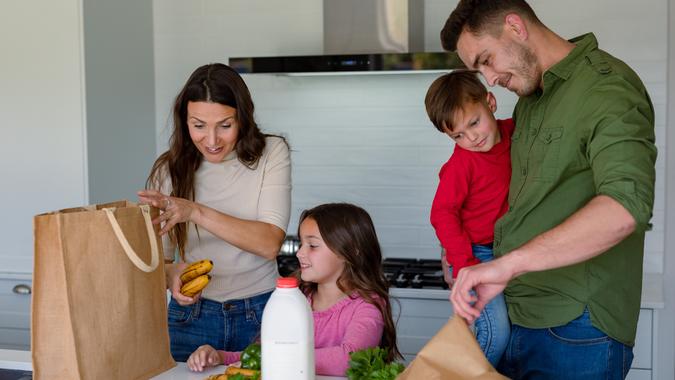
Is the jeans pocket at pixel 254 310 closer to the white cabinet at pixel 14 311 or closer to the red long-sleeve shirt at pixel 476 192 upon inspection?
the red long-sleeve shirt at pixel 476 192

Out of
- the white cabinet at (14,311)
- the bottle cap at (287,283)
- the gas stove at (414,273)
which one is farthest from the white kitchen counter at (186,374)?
the white cabinet at (14,311)

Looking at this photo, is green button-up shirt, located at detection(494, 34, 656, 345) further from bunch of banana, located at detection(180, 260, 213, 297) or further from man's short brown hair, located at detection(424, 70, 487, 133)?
bunch of banana, located at detection(180, 260, 213, 297)

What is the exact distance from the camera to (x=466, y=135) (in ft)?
7.34

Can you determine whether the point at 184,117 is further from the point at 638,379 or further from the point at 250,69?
the point at 638,379

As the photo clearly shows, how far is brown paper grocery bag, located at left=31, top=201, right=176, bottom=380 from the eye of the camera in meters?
1.65

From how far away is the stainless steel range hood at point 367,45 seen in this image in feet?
10.5

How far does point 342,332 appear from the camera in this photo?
2131mm

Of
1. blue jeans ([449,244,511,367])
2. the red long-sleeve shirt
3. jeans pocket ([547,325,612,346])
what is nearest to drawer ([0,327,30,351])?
the red long-sleeve shirt

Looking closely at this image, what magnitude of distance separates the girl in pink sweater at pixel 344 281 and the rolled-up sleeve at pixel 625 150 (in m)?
0.74

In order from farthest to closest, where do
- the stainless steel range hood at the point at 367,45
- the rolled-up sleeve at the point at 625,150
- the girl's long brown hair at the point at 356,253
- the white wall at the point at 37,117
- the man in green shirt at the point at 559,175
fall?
the white wall at the point at 37,117, the stainless steel range hood at the point at 367,45, the girl's long brown hair at the point at 356,253, the man in green shirt at the point at 559,175, the rolled-up sleeve at the point at 625,150

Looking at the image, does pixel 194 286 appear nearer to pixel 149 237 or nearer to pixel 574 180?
pixel 149 237

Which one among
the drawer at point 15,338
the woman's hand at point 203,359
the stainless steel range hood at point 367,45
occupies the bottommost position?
the drawer at point 15,338

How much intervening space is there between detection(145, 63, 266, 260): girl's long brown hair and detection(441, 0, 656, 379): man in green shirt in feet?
1.93

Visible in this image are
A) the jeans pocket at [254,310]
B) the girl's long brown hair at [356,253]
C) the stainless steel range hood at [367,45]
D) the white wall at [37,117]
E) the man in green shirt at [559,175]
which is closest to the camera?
the man in green shirt at [559,175]
